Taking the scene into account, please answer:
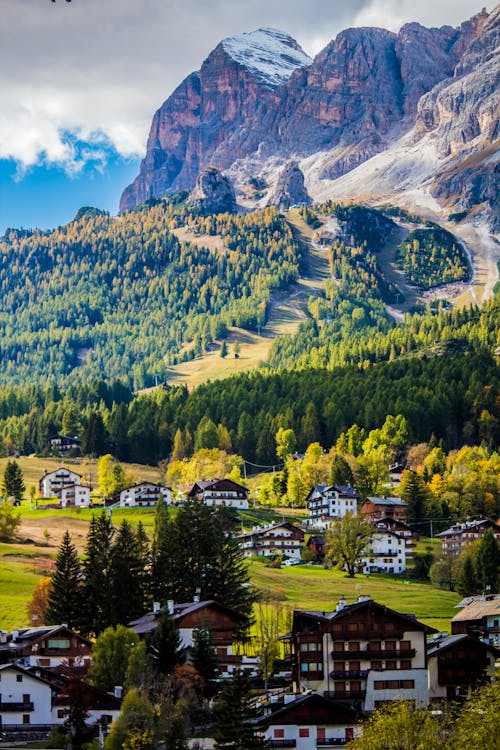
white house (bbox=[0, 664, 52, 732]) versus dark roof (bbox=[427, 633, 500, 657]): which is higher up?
dark roof (bbox=[427, 633, 500, 657])

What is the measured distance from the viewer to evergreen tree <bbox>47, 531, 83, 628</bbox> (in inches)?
4766

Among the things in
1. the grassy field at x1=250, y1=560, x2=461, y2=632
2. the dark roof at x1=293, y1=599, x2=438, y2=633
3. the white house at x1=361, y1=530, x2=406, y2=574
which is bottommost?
the dark roof at x1=293, y1=599, x2=438, y2=633

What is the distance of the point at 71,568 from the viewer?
123438mm

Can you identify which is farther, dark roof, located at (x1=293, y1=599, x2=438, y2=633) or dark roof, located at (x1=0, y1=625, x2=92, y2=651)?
dark roof, located at (x1=0, y1=625, x2=92, y2=651)

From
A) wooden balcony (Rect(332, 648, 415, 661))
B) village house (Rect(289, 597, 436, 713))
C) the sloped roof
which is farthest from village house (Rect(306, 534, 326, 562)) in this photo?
wooden balcony (Rect(332, 648, 415, 661))

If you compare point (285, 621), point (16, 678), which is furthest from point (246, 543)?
point (16, 678)

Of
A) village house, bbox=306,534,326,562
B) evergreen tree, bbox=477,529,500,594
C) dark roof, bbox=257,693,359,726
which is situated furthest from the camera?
village house, bbox=306,534,326,562

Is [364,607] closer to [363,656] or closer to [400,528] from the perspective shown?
[363,656]

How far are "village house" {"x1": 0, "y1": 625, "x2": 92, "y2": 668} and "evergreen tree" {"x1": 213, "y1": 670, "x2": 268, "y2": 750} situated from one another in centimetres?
2499

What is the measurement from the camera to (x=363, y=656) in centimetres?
10488

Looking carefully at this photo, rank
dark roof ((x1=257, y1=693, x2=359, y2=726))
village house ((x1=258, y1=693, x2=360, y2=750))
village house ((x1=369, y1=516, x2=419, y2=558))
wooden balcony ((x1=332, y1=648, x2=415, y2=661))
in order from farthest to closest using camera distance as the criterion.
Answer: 1. village house ((x1=369, y1=516, x2=419, y2=558))
2. wooden balcony ((x1=332, y1=648, x2=415, y2=661))
3. dark roof ((x1=257, y1=693, x2=359, y2=726))
4. village house ((x1=258, y1=693, x2=360, y2=750))

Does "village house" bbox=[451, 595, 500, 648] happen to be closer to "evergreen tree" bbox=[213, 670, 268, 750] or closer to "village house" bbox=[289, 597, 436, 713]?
"village house" bbox=[289, 597, 436, 713]

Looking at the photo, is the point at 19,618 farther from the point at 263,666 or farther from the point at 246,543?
the point at 246,543

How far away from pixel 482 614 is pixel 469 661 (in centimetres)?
1979
